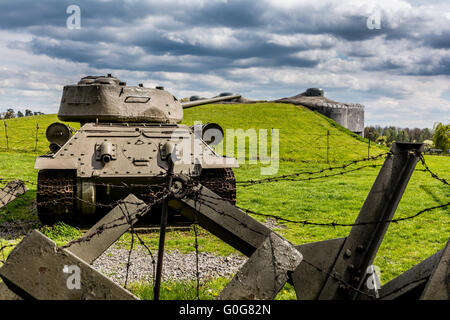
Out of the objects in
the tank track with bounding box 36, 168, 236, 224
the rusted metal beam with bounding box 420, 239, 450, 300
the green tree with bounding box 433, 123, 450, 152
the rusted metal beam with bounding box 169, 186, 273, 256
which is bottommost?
the green tree with bounding box 433, 123, 450, 152

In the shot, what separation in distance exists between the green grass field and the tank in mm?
764

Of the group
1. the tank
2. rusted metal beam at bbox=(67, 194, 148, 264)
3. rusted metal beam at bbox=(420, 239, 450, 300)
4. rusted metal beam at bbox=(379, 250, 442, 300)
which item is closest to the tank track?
the tank

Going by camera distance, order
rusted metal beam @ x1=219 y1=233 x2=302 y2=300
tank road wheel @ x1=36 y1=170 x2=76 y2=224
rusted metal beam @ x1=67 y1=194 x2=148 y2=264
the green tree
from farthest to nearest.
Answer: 1. the green tree
2. tank road wheel @ x1=36 y1=170 x2=76 y2=224
3. rusted metal beam @ x1=67 y1=194 x2=148 y2=264
4. rusted metal beam @ x1=219 y1=233 x2=302 y2=300

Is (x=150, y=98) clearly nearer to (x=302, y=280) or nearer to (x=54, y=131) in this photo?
(x=54, y=131)

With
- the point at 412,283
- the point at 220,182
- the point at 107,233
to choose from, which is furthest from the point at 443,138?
the point at 107,233

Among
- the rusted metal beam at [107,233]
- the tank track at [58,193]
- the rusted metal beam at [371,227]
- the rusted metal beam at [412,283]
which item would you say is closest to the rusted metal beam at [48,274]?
the rusted metal beam at [107,233]

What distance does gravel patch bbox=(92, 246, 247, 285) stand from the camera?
6.34 meters

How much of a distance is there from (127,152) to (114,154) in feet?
0.80

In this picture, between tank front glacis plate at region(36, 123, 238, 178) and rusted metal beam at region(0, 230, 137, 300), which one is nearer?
rusted metal beam at region(0, 230, 137, 300)

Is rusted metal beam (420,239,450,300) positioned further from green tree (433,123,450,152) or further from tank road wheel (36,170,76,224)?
green tree (433,123,450,152)

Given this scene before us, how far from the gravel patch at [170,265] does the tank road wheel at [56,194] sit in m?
1.43

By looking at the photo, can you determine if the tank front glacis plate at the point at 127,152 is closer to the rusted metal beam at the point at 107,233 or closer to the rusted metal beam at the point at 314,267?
the rusted metal beam at the point at 107,233

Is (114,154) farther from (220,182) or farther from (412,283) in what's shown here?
(412,283)
